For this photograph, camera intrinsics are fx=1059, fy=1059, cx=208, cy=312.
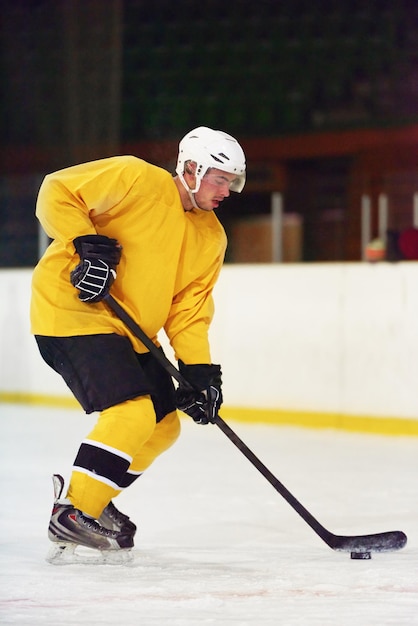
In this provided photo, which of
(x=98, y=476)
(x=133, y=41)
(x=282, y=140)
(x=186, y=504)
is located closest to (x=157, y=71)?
(x=133, y=41)

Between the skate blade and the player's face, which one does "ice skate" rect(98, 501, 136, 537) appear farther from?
the player's face

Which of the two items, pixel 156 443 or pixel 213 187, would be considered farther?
pixel 156 443

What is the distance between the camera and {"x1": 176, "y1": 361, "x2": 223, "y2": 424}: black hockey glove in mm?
2461

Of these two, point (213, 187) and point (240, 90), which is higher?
point (240, 90)

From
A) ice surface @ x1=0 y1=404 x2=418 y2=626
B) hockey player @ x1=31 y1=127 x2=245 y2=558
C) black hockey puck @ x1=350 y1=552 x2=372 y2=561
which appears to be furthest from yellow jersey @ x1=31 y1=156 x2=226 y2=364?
black hockey puck @ x1=350 y1=552 x2=372 y2=561

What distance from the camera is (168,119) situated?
1003 cm

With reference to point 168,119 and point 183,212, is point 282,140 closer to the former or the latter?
point 168,119

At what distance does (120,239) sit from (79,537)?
664 mm

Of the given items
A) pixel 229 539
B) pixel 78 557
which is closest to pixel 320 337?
pixel 229 539

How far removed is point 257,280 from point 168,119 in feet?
16.4

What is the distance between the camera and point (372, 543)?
2.35 m

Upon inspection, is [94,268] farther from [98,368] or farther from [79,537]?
[79,537]

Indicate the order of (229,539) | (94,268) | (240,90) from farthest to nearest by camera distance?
1. (240,90)
2. (229,539)
3. (94,268)

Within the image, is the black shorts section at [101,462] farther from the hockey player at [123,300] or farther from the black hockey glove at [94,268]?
the black hockey glove at [94,268]
